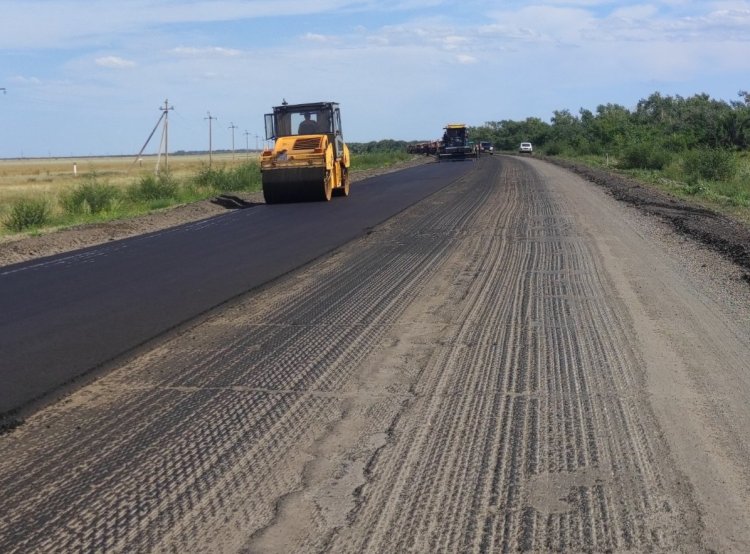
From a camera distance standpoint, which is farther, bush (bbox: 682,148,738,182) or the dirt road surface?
bush (bbox: 682,148,738,182)

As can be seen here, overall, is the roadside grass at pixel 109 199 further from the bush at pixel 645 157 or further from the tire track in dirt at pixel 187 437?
the bush at pixel 645 157

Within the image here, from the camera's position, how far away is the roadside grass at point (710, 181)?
24.5m

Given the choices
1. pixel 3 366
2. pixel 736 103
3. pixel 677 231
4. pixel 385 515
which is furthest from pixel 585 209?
pixel 736 103

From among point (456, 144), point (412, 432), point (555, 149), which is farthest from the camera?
point (555, 149)

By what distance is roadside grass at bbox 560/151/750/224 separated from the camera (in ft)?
80.5

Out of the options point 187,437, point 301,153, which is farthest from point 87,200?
point 187,437

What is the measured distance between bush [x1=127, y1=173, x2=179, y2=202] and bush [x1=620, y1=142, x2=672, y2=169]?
28.0 m

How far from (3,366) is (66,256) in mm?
8829

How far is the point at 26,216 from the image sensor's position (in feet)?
79.3

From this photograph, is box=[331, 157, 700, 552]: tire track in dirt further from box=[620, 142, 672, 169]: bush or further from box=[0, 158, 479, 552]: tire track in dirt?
box=[620, 142, 672, 169]: bush

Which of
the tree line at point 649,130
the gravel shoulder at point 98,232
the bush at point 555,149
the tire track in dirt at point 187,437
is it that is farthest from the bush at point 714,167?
the bush at point 555,149

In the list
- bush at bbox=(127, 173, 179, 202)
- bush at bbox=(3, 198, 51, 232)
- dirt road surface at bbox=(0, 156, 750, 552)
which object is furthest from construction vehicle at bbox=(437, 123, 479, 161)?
dirt road surface at bbox=(0, 156, 750, 552)

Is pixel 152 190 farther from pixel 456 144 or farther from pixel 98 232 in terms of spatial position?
pixel 456 144

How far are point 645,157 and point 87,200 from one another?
34946 mm
